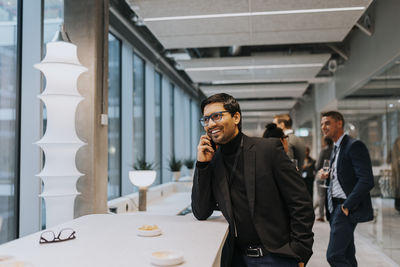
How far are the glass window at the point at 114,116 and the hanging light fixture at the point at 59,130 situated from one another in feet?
8.24

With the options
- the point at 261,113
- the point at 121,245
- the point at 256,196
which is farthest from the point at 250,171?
the point at 261,113

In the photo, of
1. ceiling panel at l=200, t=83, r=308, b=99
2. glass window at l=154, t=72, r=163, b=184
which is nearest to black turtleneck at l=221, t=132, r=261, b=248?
glass window at l=154, t=72, r=163, b=184

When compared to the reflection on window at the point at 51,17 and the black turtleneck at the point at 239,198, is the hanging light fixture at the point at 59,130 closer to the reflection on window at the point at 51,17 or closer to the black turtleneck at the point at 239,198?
the reflection on window at the point at 51,17

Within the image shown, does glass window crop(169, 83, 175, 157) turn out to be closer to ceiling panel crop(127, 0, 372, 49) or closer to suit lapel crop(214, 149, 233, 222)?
ceiling panel crop(127, 0, 372, 49)

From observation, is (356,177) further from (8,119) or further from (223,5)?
(8,119)

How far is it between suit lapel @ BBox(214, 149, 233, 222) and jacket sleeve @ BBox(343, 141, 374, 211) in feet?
4.36

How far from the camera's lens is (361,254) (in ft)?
14.9

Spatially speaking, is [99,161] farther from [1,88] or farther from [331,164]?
[331,164]

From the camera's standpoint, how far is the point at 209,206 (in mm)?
1916

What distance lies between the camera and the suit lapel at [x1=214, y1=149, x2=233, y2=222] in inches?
67.9

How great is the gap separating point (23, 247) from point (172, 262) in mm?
657

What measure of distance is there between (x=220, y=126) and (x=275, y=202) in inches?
16.7

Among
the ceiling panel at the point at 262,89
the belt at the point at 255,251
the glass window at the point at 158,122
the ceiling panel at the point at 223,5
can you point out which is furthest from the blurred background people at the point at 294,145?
the ceiling panel at the point at 262,89

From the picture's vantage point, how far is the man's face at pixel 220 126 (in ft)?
5.66
